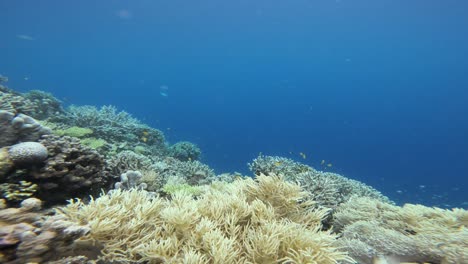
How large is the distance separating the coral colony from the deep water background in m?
59.9

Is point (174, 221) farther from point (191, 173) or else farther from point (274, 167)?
point (191, 173)

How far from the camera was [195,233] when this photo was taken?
10.0ft

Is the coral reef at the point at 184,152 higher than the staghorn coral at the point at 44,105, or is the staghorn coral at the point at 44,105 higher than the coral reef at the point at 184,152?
the coral reef at the point at 184,152

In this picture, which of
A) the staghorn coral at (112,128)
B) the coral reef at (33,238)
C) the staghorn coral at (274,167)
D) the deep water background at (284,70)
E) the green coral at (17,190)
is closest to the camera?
the coral reef at (33,238)

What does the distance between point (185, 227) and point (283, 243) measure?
1.17 meters

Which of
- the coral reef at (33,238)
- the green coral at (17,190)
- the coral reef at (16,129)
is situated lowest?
the coral reef at (33,238)

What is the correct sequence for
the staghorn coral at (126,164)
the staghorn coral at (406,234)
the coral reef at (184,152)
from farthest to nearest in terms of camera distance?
the coral reef at (184,152) < the staghorn coral at (126,164) < the staghorn coral at (406,234)

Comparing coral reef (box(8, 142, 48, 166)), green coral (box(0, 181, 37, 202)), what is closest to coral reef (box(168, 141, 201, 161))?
coral reef (box(8, 142, 48, 166))

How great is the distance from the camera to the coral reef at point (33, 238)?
2293 mm

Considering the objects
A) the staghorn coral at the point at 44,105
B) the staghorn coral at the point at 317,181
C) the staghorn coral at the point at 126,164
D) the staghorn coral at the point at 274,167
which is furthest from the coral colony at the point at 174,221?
the staghorn coral at the point at 44,105

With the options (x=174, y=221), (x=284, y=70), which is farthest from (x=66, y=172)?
(x=284, y=70)

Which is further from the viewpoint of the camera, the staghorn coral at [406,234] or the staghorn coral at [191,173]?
the staghorn coral at [191,173]

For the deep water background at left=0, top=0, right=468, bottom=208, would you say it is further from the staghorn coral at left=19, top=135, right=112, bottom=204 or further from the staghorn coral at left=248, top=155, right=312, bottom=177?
the staghorn coral at left=19, top=135, right=112, bottom=204

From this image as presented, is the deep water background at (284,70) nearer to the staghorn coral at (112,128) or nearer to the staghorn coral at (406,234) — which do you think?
the staghorn coral at (112,128)
